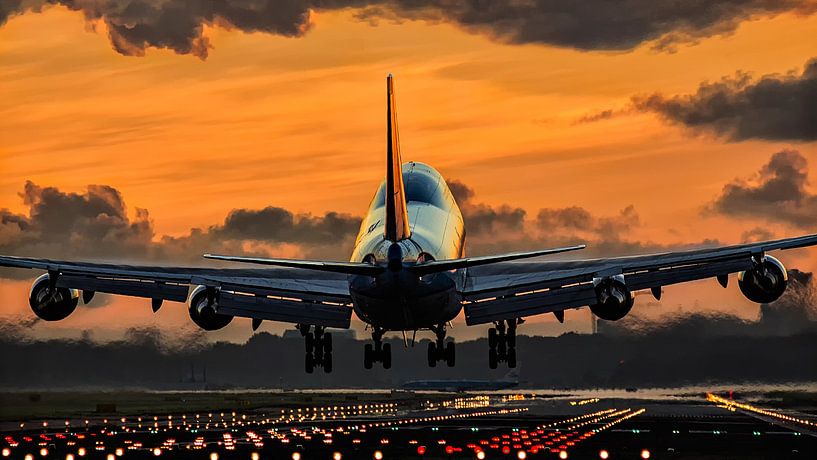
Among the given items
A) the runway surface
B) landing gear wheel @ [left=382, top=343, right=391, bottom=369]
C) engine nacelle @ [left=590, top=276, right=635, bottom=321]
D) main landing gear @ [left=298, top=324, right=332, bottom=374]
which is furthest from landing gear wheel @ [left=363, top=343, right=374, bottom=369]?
engine nacelle @ [left=590, top=276, right=635, bottom=321]

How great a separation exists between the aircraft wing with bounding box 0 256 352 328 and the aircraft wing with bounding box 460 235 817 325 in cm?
543

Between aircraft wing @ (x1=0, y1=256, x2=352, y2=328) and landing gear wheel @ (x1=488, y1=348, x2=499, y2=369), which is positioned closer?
aircraft wing @ (x1=0, y1=256, x2=352, y2=328)

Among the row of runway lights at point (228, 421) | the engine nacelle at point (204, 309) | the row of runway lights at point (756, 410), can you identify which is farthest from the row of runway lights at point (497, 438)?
Answer: the row of runway lights at point (756, 410)

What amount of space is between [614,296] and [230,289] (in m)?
14.9

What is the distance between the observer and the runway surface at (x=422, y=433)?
42.2 m

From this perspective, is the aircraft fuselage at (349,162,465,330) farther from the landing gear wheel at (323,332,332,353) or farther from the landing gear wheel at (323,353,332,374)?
the landing gear wheel at (323,353,332,374)

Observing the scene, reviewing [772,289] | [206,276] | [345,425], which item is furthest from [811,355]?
[206,276]

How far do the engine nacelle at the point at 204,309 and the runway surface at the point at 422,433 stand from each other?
14.1 feet

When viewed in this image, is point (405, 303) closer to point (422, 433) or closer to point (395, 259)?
point (395, 259)

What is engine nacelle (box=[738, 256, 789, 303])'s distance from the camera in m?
54.2

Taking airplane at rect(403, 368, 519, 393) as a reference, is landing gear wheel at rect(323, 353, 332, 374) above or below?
below

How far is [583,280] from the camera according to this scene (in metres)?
54.8

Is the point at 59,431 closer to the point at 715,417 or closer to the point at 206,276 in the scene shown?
the point at 206,276

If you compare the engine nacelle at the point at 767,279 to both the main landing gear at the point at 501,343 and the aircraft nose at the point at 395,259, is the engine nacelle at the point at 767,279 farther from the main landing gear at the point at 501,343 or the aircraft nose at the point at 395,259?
the aircraft nose at the point at 395,259
